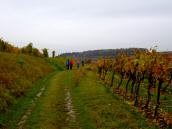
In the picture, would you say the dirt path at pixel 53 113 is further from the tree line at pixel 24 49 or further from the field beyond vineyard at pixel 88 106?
the tree line at pixel 24 49

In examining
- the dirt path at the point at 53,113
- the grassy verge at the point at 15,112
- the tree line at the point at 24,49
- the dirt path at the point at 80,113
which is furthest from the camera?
the tree line at the point at 24,49

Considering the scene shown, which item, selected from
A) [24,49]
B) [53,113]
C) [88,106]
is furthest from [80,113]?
[24,49]

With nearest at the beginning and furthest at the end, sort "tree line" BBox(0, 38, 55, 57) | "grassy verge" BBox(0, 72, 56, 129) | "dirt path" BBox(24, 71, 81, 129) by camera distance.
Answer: "dirt path" BBox(24, 71, 81, 129), "grassy verge" BBox(0, 72, 56, 129), "tree line" BBox(0, 38, 55, 57)

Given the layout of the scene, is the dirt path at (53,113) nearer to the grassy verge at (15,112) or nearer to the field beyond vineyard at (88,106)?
the field beyond vineyard at (88,106)

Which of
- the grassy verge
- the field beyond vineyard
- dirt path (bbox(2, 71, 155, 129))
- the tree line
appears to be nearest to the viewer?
dirt path (bbox(2, 71, 155, 129))

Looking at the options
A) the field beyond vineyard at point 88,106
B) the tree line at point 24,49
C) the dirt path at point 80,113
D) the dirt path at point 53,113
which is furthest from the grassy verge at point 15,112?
the tree line at point 24,49

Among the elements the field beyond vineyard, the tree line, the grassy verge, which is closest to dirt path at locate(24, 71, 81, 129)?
the field beyond vineyard

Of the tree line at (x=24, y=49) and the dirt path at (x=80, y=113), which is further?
the tree line at (x=24, y=49)

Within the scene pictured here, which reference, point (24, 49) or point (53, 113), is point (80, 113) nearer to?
point (53, 113)

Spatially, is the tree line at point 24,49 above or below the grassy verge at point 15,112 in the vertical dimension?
above

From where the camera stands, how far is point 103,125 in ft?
66.2

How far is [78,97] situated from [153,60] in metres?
8.15

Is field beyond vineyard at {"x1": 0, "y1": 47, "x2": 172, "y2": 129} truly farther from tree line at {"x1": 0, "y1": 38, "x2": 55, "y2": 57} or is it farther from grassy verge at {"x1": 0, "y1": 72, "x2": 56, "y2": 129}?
tree line at {"x1": 0, "y1": 38, "x2": 55, "y2": 57}

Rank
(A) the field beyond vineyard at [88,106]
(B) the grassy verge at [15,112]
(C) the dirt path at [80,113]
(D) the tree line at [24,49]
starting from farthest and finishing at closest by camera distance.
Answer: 1. (D) the tree line at [24,49]
2. (B) the grassy verge at [15,112]
3. (A) the field beyond vineyard at [88,106]
4. (C) the dirt path at [80,113]
